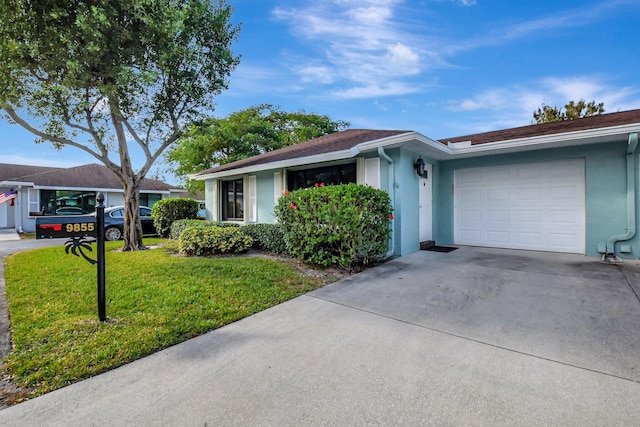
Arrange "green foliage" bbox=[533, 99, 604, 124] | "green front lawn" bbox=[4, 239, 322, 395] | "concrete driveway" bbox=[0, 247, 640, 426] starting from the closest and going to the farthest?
1. "concrete driveway" bbox=[0, 247, 640, 426]
2. "green front lawn" bbox=[4, 239, 322, 395]
3. "green foliage" bbox=[533, 99, 604, 124]

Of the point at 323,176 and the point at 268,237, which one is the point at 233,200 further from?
the point at 323,176

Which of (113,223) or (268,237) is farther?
(113,223)

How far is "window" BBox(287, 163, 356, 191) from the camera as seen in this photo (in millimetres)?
7629

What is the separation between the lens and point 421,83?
1074cm

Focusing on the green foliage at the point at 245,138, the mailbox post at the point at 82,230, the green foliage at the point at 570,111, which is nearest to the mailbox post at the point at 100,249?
the mailbox post at the point at 82,230

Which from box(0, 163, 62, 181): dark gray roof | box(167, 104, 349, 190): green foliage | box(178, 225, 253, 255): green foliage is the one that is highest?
box(167, 104, 349, 190): green foliage

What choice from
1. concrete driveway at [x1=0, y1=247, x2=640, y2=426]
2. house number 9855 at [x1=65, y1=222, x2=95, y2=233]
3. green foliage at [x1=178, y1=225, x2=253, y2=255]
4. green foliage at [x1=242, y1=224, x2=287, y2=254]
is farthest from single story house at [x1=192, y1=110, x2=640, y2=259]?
house number 9855 at [x1=65, y1=222, x2=95, y2=233]

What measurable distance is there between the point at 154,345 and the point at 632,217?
8.41m

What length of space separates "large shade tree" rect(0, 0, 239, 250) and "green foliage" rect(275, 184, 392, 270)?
4861 millimetres

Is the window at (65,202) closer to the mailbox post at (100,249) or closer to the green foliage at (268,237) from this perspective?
the green foliage at (268,237)

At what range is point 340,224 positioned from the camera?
5172mm

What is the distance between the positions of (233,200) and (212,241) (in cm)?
418

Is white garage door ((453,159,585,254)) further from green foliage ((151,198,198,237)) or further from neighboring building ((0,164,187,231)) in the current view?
neighboring building ((0,164,187,231))

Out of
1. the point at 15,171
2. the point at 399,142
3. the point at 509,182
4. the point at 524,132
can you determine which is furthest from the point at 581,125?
the point at 15,171
